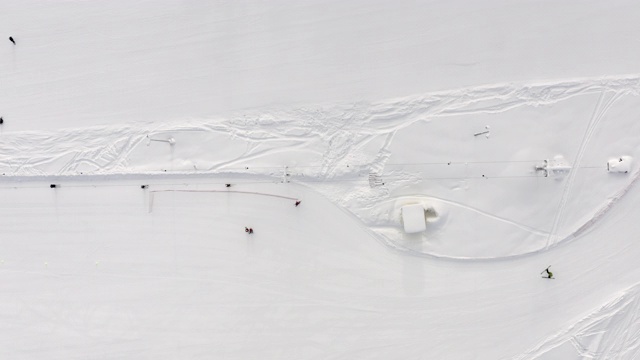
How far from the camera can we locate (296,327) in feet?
14.8

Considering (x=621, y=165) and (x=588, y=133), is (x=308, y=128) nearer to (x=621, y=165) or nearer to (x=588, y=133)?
(x=588, y=133)

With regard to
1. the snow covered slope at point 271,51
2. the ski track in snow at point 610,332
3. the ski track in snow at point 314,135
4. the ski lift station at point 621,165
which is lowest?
the ski track in snow at point 610,332

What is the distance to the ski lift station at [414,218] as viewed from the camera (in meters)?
4.29

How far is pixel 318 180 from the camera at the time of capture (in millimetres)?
4508

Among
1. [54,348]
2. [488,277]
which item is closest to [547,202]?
[488,277]

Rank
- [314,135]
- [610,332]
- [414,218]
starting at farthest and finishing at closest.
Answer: [314,135] < [610,332] < [414,218]

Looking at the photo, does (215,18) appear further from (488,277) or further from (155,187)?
(488,277)

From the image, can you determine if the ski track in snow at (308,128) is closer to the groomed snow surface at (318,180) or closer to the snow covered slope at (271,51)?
the groomed snow surface at (318,180)

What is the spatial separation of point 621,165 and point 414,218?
8.43ft

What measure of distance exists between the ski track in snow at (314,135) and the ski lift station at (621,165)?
273 millimetres

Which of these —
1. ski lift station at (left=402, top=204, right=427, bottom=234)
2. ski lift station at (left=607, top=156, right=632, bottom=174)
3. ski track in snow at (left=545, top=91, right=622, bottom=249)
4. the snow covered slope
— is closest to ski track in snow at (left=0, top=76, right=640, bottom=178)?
ski track in snow at (left=545, top=91, right=622, bottom=249)

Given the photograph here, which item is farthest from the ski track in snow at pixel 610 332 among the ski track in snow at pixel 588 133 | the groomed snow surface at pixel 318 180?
the ski track in snow at pixel 588 133

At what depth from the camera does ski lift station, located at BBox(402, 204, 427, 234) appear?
4.29m

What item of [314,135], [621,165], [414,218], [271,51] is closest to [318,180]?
[314,135]
